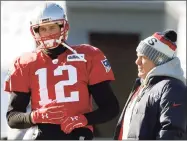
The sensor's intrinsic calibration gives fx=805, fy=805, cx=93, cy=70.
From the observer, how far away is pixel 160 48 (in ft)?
13.9

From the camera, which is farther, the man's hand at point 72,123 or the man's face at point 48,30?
the man's face at point 48,30

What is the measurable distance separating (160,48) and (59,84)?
22.6 inches

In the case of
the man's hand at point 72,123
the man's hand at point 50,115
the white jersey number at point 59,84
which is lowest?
the man's hand at point 72,123

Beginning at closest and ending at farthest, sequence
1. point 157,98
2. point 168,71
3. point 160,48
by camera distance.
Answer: point 157,98 → point 168,71 → point 160,48

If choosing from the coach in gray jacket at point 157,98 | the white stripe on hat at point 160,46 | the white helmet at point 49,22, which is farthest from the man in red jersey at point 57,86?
the white stripe on hat at point 160,46

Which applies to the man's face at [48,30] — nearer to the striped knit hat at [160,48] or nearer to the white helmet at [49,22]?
the white helmet at [49,22]

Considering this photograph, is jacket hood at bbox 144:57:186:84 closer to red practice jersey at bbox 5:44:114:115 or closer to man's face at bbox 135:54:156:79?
man's face at bbox 135:54:156:79

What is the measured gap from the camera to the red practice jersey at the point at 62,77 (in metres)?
4.11

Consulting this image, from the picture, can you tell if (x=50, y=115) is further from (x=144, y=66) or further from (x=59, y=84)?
(x=144, y=66)

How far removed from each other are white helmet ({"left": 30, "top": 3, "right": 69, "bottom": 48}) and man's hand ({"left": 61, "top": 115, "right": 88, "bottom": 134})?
15.9 inches

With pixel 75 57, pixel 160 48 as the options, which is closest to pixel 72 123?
pixel 75 57

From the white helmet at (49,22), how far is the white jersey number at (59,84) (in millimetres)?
135

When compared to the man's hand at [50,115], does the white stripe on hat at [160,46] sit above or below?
above

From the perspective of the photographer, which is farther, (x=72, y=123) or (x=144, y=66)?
(x=144, y=66)
